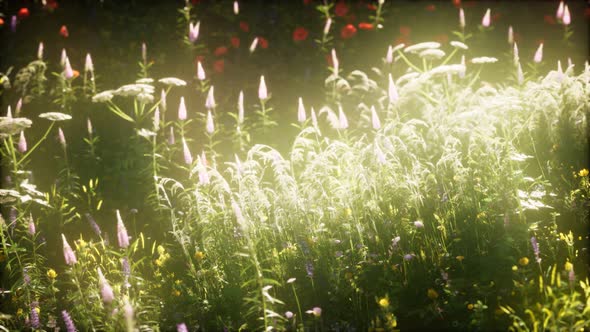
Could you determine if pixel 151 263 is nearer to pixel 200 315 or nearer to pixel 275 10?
pixel 200 315

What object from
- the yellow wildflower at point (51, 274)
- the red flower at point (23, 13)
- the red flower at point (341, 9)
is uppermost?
the red flower at point (23, 13)

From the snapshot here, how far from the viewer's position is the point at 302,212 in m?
3.43

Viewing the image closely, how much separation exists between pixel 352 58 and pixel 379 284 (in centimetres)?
398

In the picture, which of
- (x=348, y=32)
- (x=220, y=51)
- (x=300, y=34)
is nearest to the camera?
(x=220, y=51)

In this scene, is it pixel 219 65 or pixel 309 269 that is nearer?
pixel 309 269

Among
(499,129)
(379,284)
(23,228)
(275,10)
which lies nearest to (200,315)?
(379,284)

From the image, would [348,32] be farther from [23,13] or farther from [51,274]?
[51,274]

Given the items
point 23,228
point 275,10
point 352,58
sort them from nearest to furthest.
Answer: point 23,228
point 352,58
point 275,10

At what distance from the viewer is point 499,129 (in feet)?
14.1

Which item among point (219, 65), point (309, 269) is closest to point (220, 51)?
point (219, 65)

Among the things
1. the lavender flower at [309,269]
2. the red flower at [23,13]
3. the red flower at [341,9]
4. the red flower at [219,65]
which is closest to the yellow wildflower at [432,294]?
the lavender flower at [309,269]

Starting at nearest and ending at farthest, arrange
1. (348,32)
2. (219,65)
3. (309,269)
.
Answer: (309,269) → (219,65) → (348,32)

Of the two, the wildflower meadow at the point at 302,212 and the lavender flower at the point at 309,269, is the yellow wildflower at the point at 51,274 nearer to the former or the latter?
the wildflower meadow at the point at 302,212

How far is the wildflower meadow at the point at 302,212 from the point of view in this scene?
9.63 ft
